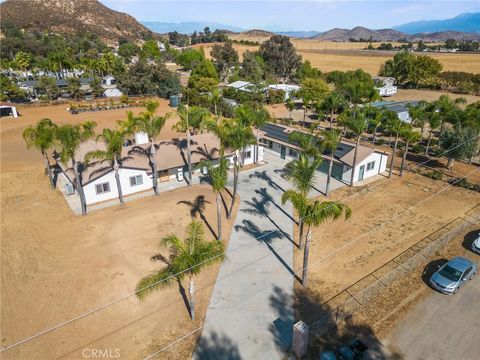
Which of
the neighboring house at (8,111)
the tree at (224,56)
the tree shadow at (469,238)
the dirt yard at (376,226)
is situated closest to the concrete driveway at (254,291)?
the dirt yard at (376,226)

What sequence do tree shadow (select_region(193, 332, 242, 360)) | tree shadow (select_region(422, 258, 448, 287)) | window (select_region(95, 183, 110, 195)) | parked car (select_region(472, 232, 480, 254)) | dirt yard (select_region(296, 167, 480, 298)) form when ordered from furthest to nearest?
window (select_region(95, 183, 110, 195)), parked car (select_region(472, 232, 480, 254)), dirt yard (select_region(296, 167, 480, 298)), tree shadow (select_region(422, 258, 448, 287)), tree shadow (select_region(193, 332, 242, 360))

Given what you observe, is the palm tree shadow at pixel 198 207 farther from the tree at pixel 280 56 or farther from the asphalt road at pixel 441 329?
the tree at pixel 280 56

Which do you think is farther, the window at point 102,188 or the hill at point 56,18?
the hill at point 56,18

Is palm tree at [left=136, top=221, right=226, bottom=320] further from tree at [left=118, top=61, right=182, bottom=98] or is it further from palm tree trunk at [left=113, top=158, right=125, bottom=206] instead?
tree at [left=118, top=61, right=182, bottom=98]

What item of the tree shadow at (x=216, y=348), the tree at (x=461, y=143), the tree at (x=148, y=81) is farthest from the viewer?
the tree at (x=148, y=81)

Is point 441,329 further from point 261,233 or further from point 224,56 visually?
point 224,56

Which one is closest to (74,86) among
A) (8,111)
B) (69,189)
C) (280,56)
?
(8,111)

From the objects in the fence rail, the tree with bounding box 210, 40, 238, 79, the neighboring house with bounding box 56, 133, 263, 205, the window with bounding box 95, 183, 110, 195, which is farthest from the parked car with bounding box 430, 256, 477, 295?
the tree with bounding box 210, 40, 238, 79
